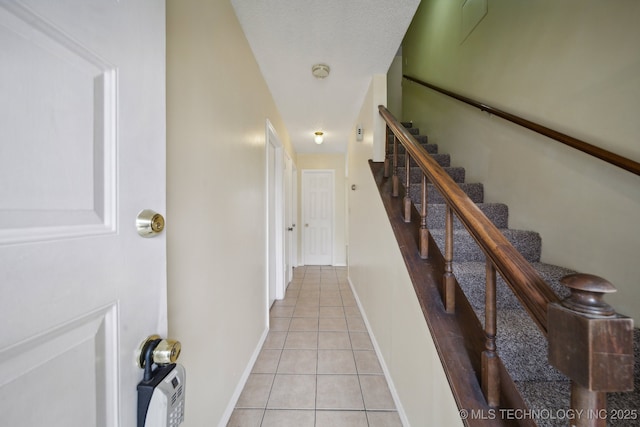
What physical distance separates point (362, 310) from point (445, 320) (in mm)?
1783

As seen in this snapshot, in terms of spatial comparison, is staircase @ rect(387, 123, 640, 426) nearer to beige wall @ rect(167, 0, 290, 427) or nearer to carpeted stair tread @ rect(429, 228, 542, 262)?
carpeted stair tread @ rect(429, 228, 542, 262)

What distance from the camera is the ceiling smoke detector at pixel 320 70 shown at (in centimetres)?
210

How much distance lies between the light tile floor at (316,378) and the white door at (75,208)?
1.31m

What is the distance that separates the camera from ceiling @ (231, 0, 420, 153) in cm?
151

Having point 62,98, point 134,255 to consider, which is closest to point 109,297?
point 134,255

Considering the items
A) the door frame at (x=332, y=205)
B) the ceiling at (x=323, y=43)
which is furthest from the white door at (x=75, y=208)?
the door frame at (x=332, y=205)

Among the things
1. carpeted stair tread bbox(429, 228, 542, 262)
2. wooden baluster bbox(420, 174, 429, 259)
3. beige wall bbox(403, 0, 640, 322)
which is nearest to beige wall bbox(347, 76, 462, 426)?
wooden baluster bbox(420, 174, 429, 259)

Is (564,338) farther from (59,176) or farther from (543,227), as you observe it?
(543,227)

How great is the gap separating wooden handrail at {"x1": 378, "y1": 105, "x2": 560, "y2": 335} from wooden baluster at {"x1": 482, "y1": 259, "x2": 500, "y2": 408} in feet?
0.30

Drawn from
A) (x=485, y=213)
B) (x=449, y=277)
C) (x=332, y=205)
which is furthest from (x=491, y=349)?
(x=332, y=205)

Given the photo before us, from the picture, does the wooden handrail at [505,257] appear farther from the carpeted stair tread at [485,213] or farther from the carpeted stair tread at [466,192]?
the carpeted stair tread at [466,192]

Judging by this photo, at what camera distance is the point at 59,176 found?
0.36 metres

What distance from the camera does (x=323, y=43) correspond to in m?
1.82

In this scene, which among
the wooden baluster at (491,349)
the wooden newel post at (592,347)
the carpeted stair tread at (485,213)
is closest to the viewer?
the wooden newel post at (592,347)
